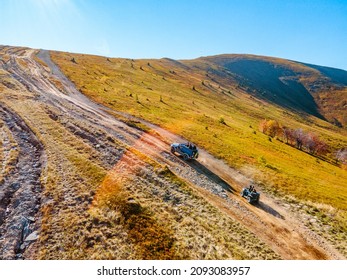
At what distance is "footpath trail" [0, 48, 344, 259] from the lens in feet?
61.6

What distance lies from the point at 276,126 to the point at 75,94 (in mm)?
51122

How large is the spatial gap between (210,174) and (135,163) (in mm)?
8842

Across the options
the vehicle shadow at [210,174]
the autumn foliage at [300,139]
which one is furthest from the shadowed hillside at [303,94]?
the vehicle shadow at [210,174]

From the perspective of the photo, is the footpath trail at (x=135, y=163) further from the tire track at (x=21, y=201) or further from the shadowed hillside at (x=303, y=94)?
the shadowed hillside at (x=303, y=94)

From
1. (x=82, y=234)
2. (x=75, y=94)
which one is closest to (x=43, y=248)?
(x=82, y=234)

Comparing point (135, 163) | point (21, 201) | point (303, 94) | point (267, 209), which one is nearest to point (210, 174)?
point (267, 209)

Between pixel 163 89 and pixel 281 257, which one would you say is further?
pixel 163 89

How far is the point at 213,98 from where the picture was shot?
346 ft

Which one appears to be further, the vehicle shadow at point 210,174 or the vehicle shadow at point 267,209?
the vehicle shadow at point 210,174

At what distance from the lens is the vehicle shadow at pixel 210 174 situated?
28022 millimetres

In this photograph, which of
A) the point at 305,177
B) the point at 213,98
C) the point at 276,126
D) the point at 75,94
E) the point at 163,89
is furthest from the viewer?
the point at 213,98

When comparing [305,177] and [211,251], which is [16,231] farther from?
[305,177]

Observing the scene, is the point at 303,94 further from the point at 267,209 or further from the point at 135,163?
Result: the point at 135,163

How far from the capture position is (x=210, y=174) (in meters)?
30.5
